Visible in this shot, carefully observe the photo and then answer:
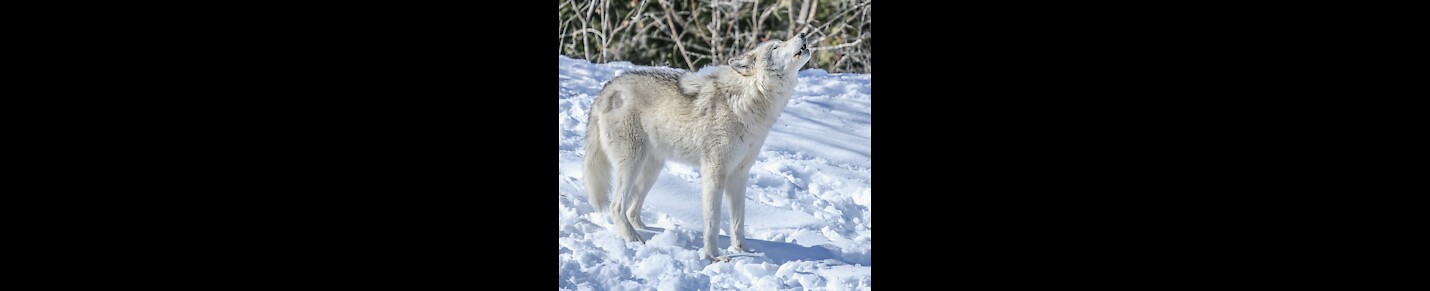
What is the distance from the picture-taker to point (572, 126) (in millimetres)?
6121

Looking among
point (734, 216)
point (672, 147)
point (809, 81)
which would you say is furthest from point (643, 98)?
point (809, 81)

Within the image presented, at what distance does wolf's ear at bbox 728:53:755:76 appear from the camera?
5.90m

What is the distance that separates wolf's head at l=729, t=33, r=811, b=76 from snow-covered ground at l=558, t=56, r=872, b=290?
17.2 inches

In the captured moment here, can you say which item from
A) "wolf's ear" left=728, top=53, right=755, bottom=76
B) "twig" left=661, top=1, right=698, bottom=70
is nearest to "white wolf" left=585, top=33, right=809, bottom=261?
"wolf's ear" left=728, top=53, right=755, bottom=76

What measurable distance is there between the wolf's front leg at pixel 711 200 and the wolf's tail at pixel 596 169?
1.46 ft

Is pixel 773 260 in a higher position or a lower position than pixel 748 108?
lower

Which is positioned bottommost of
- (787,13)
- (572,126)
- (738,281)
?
(738,281)

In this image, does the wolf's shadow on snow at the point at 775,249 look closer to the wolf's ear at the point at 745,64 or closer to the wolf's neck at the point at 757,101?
the wolf's neck at the point at 757,101

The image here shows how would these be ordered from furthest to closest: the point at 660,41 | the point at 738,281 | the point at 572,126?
1. the point at 660,41
2. the point at 572,126
3. the point at 738,281

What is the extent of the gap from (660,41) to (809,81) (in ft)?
2.43

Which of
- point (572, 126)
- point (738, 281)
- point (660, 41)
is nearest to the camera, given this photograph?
point (738, 281)

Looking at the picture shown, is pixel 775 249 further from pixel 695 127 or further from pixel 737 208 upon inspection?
pixel 695 127

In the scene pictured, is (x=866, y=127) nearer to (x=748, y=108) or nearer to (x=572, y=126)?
(x=748, y=108)

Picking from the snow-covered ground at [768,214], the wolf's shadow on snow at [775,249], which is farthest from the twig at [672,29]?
the wolf's shadow on snow at [775,249]
